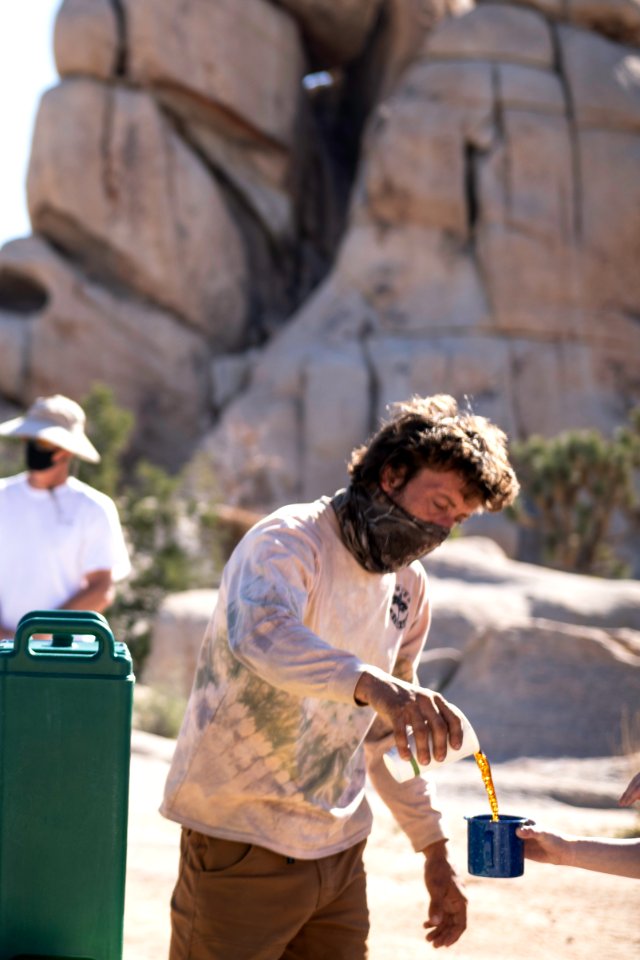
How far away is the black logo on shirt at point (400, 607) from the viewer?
2903 millimetres

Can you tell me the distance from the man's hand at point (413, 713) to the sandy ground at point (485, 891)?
150cm

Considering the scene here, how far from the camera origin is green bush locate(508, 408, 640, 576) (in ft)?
52.7

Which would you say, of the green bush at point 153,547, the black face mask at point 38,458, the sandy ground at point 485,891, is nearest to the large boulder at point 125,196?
the green bush at point 153,547

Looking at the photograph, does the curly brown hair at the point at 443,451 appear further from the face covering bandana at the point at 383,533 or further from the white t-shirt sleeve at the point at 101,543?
the white t-shirt sleeve at the point at 101,543

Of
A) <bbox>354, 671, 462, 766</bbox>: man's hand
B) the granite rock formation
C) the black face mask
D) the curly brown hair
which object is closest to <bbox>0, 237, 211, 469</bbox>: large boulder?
the granite rock formation

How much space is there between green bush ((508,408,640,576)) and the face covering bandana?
13.6m

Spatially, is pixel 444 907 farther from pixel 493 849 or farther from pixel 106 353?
pixel 106 353

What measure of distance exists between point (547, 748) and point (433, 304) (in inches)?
552

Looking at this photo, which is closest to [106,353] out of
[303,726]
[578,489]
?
[578,489]

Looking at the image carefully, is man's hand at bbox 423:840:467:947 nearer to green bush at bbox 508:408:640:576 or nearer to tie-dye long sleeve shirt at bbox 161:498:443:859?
tie-dye long sleeve shirt at bbox 161:498:443:859

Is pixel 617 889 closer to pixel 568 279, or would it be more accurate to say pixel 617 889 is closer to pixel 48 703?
pixel 48 703

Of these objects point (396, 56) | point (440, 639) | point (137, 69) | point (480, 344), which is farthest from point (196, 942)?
point (396, 56)

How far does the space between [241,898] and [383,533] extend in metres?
0.76

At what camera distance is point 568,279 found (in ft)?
71.0
